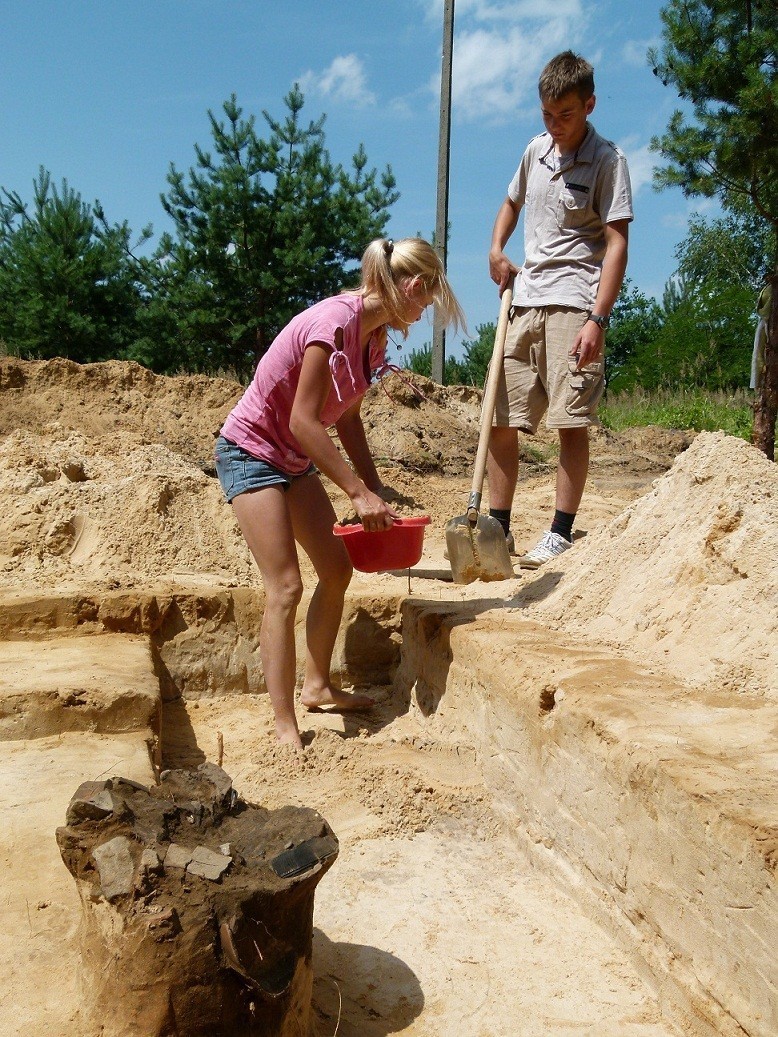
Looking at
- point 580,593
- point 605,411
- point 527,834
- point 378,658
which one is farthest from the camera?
point 605,411

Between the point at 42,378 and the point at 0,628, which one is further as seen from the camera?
the point at 42,378

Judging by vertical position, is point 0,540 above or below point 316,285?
below

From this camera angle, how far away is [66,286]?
1365cm

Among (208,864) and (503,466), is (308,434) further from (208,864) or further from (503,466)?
(503,466)

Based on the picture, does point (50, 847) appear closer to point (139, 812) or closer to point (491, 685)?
point (139, 812)

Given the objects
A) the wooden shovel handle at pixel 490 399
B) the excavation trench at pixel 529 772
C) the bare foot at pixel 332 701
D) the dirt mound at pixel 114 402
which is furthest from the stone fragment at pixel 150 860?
the dirt mound at pixel 114 402

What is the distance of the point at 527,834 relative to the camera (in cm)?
268

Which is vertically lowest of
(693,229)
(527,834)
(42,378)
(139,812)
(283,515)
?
(527,834)

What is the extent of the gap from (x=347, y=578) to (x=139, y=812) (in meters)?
1.77

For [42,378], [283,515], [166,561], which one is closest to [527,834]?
[283,515]

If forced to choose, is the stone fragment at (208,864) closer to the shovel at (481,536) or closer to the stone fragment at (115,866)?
the stone fragment at (115,866)

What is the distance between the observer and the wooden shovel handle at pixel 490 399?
13.0 feet

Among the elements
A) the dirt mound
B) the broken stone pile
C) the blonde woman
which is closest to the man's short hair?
the blonde woman

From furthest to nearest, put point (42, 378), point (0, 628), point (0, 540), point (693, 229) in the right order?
point (693, 229) < point (42, 378) < point (0, 540) < point (0, 628)
